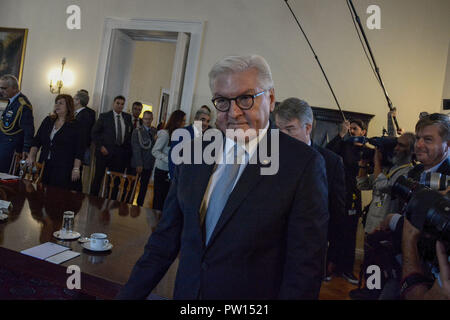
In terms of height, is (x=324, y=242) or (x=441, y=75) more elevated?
(x=441, y=75)

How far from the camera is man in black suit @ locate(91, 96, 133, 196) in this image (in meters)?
5.10

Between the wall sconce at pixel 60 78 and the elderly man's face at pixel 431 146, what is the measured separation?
578 centimetres

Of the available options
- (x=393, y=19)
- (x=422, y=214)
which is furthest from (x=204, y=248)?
(x=393, y=19)

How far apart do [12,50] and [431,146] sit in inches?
281

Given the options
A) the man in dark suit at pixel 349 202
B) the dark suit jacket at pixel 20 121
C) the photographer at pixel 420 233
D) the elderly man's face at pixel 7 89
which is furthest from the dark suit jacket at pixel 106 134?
the photographer at pixel 420 233

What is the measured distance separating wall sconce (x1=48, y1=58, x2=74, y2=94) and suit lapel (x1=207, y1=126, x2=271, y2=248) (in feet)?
19.6

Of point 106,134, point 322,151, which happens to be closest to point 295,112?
point 322,151

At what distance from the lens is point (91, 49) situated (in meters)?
6.02

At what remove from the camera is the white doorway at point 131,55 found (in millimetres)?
5441

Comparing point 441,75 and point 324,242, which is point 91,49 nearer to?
point 441,75

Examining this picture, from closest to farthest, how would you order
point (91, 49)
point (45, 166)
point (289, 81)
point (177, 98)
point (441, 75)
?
1. point (45, 166)
2. point (441, 75)
3. point (289, 81)
4. point (177, 98)
5. point (91, 49)

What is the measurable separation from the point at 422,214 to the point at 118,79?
587cm

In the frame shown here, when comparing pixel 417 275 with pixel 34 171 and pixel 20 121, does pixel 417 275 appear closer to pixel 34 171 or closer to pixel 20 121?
pixel 34 171

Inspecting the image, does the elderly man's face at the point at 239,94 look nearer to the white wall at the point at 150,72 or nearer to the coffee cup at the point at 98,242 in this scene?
the coffee cup at the point at 98,242
